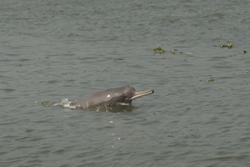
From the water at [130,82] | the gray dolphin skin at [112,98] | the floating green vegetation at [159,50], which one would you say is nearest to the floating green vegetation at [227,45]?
the water at [130,82]

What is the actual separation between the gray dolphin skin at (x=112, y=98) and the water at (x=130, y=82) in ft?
1.10

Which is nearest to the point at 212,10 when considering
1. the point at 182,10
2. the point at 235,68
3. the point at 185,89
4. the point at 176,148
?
the point at 182,10

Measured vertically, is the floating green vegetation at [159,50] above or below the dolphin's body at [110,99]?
above

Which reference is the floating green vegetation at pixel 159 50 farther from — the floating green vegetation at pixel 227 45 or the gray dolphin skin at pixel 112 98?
the gray dolphin skin at pixel 112 98

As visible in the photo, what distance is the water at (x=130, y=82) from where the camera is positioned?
13148 mm

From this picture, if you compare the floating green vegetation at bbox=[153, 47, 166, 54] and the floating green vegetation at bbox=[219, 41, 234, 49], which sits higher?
the floating green vegetation at bbox=[153, 47, 166, 54]

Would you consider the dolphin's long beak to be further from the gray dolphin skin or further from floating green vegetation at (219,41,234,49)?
floating green vegetation at (219,41,234,49)

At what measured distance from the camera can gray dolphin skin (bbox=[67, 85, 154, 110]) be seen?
16.6m

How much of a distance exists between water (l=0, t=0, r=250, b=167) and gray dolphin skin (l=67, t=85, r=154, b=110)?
13.2 inches

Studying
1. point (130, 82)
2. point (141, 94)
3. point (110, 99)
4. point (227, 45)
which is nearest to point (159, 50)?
point (227, 45)

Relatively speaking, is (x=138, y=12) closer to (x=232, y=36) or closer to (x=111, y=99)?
(x=232, y=36)

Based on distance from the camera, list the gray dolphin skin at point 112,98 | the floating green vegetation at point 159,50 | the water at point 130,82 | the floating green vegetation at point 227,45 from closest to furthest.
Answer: the water at point 130,82 < the gray dolphin skin at point 112,98 < the floating green vegetation at point 159,50 < the floating green vegetation at point 227,45

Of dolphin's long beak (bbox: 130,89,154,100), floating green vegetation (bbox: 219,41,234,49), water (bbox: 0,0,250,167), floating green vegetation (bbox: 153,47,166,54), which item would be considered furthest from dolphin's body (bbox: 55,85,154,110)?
floating green vegetation (bbox: 219,41,234,49)

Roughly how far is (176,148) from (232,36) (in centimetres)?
1335
